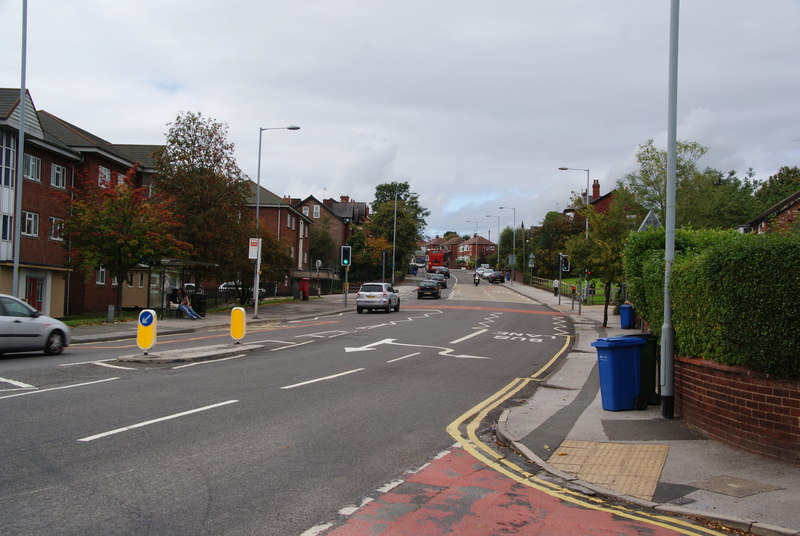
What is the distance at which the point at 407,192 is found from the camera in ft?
348

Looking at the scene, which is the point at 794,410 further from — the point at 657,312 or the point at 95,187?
the point at 95,187

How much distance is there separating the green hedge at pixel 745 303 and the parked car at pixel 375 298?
26.2 m

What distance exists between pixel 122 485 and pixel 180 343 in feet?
45.0

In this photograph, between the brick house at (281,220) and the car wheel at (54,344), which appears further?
the brick house at (281,220)

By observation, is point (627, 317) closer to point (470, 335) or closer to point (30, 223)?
point (470, 335)

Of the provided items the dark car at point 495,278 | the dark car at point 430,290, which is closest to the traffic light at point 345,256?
A: the dark car at point 430,290

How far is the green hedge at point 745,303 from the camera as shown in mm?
6580

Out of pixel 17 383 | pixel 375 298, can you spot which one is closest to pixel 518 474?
pixel 17 383

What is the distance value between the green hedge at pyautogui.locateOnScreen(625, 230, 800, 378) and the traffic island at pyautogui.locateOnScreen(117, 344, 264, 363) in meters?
10.6

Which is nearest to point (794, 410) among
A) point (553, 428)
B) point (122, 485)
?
point (553, 428)

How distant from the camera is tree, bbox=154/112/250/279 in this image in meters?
33.1

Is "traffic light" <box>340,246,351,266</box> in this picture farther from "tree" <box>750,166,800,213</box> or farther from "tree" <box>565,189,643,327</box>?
"tree" <box>750,166,800,213</box>

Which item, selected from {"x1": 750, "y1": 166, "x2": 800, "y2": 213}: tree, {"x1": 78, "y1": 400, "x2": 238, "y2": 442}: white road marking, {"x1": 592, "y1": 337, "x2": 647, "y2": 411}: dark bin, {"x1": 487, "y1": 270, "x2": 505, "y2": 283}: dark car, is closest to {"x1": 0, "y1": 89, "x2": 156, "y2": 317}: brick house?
{"x1": 78, "y1": 400, "x2": 238, "y2": 442}: white road marking

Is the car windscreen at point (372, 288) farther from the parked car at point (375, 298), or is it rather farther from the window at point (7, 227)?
the window at point (7, 227)
